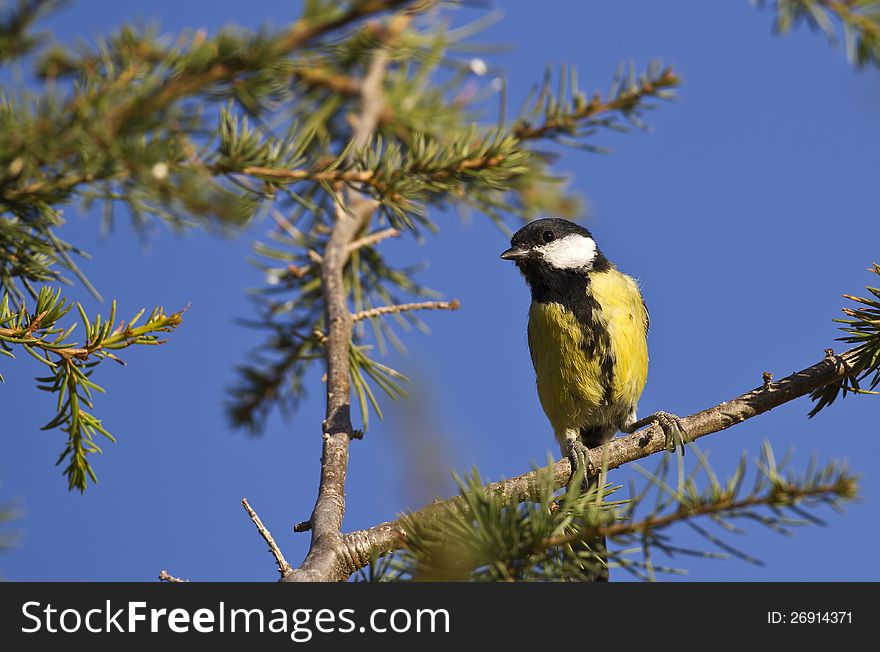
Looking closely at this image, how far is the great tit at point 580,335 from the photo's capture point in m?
3.17

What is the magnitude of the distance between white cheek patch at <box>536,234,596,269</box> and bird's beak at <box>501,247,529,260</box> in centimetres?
6

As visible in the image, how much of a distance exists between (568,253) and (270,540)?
2123 millimetres

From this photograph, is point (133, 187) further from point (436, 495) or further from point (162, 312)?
point (436, 495)

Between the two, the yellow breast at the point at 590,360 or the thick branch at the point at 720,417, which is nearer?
the thick branch at the point at 720,417

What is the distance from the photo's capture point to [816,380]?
6.86 feet

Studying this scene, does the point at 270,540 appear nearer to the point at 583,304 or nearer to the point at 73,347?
the point at 73,347

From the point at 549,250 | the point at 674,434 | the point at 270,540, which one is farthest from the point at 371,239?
the point at 270,540

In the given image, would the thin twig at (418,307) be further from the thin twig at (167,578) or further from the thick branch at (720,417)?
the thin twig at (167,578)

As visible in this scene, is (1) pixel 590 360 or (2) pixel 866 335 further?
(1) pixel 590 360

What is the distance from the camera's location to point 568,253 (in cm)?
352

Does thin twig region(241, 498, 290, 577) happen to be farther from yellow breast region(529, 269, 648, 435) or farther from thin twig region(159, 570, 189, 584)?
yellow breast region(529, 269, 648, 435)

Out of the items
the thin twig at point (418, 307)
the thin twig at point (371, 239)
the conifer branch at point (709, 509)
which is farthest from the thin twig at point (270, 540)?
the thin twig at point (371, 239)

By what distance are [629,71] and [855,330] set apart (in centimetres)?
80
